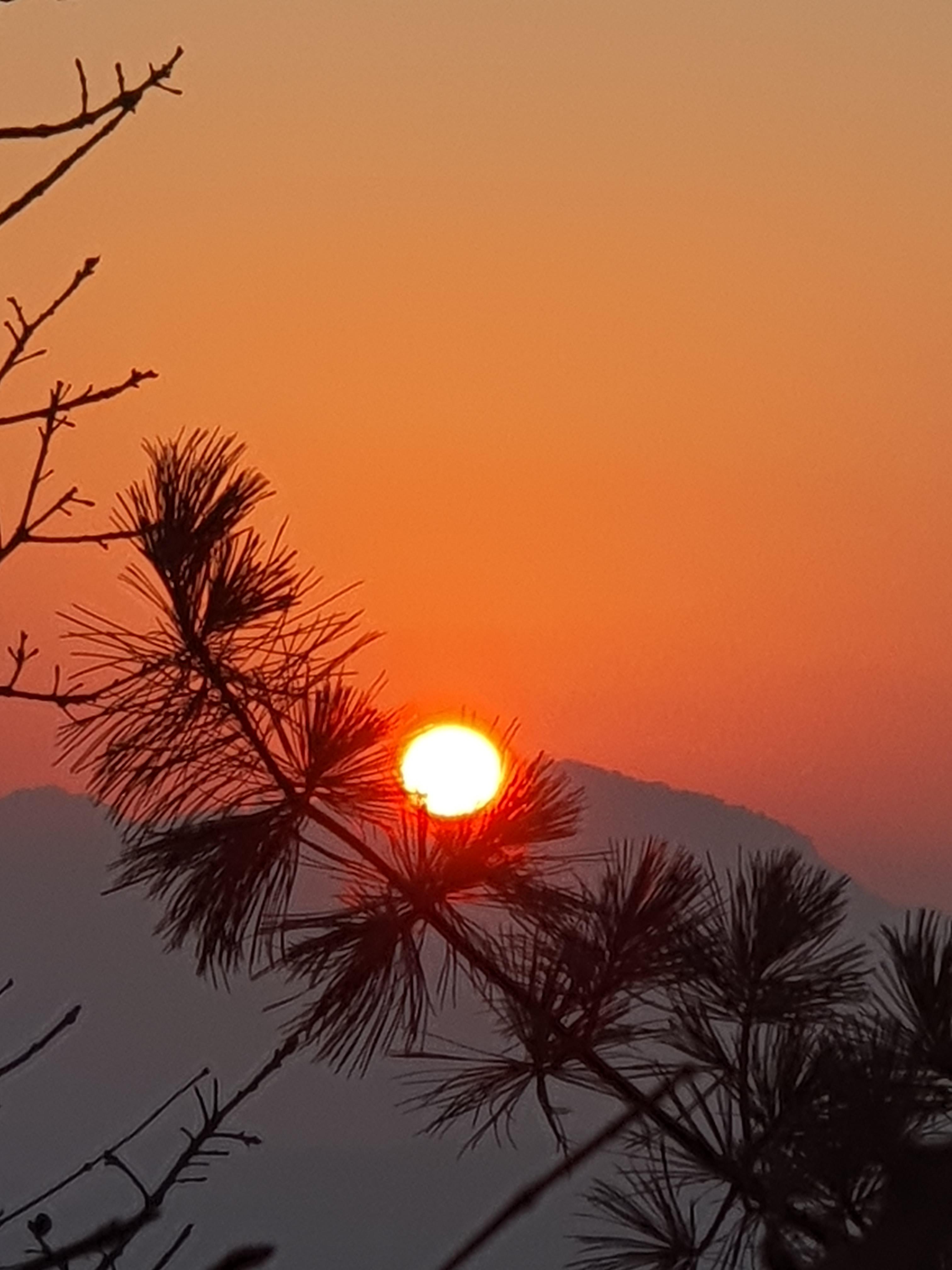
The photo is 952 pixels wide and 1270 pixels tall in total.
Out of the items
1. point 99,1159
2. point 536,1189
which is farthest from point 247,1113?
point 536,1189

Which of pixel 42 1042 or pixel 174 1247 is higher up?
pixel 42 1042

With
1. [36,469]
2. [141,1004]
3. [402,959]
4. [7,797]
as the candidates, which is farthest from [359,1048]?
[7,797]

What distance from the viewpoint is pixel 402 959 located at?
2662 millimetres

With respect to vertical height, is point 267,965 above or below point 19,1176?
above

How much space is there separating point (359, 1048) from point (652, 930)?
45 centimetres

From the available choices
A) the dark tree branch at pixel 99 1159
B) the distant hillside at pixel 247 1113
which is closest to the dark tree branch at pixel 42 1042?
the dark tree branch at pixel 99 1159

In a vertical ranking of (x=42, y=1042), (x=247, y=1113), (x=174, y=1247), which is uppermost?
(x=42, y=1042)

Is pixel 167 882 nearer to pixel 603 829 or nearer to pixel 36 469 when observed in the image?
pixel 603 829

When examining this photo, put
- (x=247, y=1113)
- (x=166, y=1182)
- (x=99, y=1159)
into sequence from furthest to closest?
(x=247, y=1113)
(x=99, y=1159)
(x=166, y=1182)

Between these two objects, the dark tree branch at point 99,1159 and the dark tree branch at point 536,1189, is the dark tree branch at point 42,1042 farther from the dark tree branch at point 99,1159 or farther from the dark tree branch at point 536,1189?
the dark tree branch at point 536,1189

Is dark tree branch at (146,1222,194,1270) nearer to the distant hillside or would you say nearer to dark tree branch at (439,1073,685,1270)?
dark tree branch at (439,1073,685,1270)

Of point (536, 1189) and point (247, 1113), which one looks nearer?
point (536, 1189)

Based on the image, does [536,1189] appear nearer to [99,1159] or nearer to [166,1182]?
[166,1182]

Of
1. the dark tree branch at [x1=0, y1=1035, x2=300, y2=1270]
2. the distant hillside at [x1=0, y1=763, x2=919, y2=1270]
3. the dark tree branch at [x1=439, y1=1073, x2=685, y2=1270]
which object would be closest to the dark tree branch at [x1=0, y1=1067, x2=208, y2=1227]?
the dark tree branch at [x1=0, y1=1035, x2=300, y2=1270]
